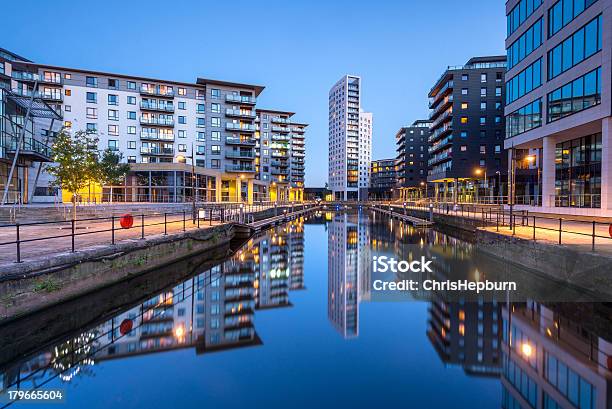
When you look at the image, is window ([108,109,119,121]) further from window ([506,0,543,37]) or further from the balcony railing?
window ([506,0,543,37])

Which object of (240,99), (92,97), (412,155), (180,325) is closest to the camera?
(180,325)

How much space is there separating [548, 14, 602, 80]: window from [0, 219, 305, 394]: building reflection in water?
2652cm

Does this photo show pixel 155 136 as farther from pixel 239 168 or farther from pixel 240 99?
pixel 240 99

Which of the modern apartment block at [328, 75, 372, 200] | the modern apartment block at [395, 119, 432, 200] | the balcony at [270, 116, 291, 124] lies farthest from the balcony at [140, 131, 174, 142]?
the modern apartment block at [328, 75, 372, 200]

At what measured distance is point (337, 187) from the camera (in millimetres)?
160750

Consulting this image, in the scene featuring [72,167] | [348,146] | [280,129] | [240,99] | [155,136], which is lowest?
[72,167]

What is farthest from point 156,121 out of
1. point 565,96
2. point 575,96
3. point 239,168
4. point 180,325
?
point 180,325

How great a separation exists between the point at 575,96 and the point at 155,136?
6165 cm

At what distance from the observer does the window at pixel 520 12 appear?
32266mm

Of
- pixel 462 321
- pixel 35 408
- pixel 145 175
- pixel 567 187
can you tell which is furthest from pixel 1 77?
pixel 567 187

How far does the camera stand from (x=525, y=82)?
33.8 meters

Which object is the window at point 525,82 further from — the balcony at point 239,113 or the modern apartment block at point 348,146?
Result: the modern apartment block at point 348,146

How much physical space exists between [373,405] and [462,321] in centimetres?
483

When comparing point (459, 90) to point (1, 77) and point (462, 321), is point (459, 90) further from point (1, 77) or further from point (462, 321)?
point (1, 77)
